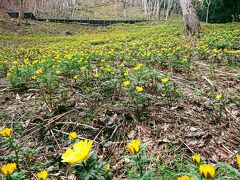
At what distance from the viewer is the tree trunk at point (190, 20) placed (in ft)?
35.2

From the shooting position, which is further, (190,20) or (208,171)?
(190,20)

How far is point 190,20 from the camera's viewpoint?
10.9m

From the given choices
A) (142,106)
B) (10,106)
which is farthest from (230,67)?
(10,106)

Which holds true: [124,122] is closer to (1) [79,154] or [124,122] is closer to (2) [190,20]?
(1) [79,154]

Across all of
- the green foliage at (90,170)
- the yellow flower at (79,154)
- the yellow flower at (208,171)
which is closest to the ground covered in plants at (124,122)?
the yellow flower at (208,171)

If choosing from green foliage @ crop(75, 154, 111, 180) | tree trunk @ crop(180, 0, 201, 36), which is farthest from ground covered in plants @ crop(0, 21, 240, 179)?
tree trunk @ crop(180, 0, 201, 36)

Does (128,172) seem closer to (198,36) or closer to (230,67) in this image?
(230,67)

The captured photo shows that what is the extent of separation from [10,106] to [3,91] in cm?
71

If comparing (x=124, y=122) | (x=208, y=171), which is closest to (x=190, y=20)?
(x=124, y=122)

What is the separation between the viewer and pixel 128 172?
2.13 m

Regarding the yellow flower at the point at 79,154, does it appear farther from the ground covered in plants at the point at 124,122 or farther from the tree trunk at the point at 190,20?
the tree trunk at the point at 190,20

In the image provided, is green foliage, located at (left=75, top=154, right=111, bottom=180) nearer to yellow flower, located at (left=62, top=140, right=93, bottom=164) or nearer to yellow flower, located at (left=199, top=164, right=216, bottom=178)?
yellow flower, located at (left=62, top=140, right=93, bottom=164)

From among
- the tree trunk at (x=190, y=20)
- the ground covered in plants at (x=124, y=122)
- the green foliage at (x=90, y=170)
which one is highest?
the tree trunk at (x=190, y=20)

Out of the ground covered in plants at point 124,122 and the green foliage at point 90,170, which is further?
the ground covered in plants at point 124,122
